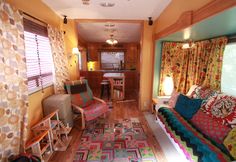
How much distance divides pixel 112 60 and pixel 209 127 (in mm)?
6484

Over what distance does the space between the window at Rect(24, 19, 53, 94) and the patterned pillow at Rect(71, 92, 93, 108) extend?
62 centimetres

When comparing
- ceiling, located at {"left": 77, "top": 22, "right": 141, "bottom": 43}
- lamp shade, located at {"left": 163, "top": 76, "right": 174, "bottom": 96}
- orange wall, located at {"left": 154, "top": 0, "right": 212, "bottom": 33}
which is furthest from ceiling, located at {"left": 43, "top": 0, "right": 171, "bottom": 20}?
lamp shade, located at {"left": 163, "top": 76, "right": 174, "bottom": 96}

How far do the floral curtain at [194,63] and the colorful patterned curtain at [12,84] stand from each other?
2.80 meters

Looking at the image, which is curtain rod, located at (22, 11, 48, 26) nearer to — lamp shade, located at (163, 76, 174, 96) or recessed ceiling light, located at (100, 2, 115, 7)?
recessed ceiling light, located at (100, 2, 115, 7)

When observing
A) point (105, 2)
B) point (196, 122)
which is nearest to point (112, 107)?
point (196, 122)

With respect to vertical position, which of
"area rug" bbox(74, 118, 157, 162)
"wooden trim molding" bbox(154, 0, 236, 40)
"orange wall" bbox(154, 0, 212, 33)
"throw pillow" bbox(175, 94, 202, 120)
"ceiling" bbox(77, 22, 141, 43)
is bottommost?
"area rug" bbox(74, 118, 157, 162)

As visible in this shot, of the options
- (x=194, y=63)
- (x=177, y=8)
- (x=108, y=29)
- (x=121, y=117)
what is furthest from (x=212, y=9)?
(x=108, y=29)

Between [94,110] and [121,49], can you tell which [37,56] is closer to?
[94,110]

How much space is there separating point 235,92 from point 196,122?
0.78 meters

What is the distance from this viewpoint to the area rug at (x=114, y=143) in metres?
1.91

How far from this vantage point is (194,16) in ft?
4.78

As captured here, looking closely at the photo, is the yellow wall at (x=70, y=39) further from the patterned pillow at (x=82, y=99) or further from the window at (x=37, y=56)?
the window at (x=37, y=56)

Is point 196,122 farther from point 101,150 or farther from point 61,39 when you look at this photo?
point 61,39

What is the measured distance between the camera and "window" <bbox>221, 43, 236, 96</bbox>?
6.66 ft
